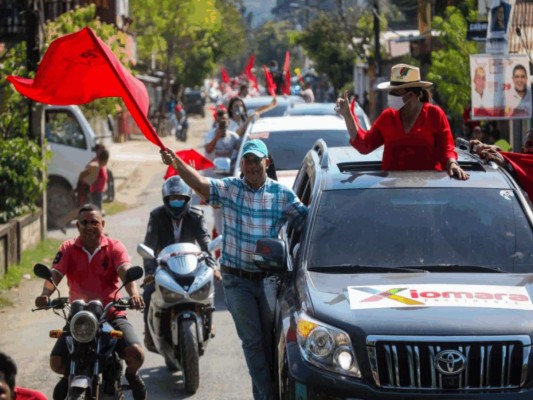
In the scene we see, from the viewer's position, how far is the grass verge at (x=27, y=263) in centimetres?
1526

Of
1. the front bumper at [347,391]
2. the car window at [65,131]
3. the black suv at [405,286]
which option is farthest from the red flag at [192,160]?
the car window at [65,131]

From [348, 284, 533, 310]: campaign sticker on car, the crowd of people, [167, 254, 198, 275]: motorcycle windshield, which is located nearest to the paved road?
[167, 254, 198, 275]: motorcycle windshield

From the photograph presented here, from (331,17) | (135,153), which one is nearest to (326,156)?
(135,153)

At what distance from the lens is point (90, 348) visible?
25.7 feet

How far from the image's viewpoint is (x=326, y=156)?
848 cm

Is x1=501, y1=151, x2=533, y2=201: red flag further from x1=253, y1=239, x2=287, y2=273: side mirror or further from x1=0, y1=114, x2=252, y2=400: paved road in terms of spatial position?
x1=0, y1=114, x2=252, y2=400: paved road

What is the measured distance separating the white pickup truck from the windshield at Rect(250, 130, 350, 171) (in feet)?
25.6

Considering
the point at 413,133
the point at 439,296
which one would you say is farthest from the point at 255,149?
the point at 439,296

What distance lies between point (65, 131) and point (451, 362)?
57.7 feet

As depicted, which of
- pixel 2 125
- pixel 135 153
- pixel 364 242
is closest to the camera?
pixel 364 242

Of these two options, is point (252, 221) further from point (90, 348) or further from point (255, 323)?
point (90, 348)

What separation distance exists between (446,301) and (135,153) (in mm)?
38040

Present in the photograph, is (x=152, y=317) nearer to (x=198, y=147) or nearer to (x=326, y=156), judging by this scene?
(x=326, y=156)

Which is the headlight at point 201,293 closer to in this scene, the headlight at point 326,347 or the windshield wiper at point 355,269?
the windshield wiper at point 355,269
